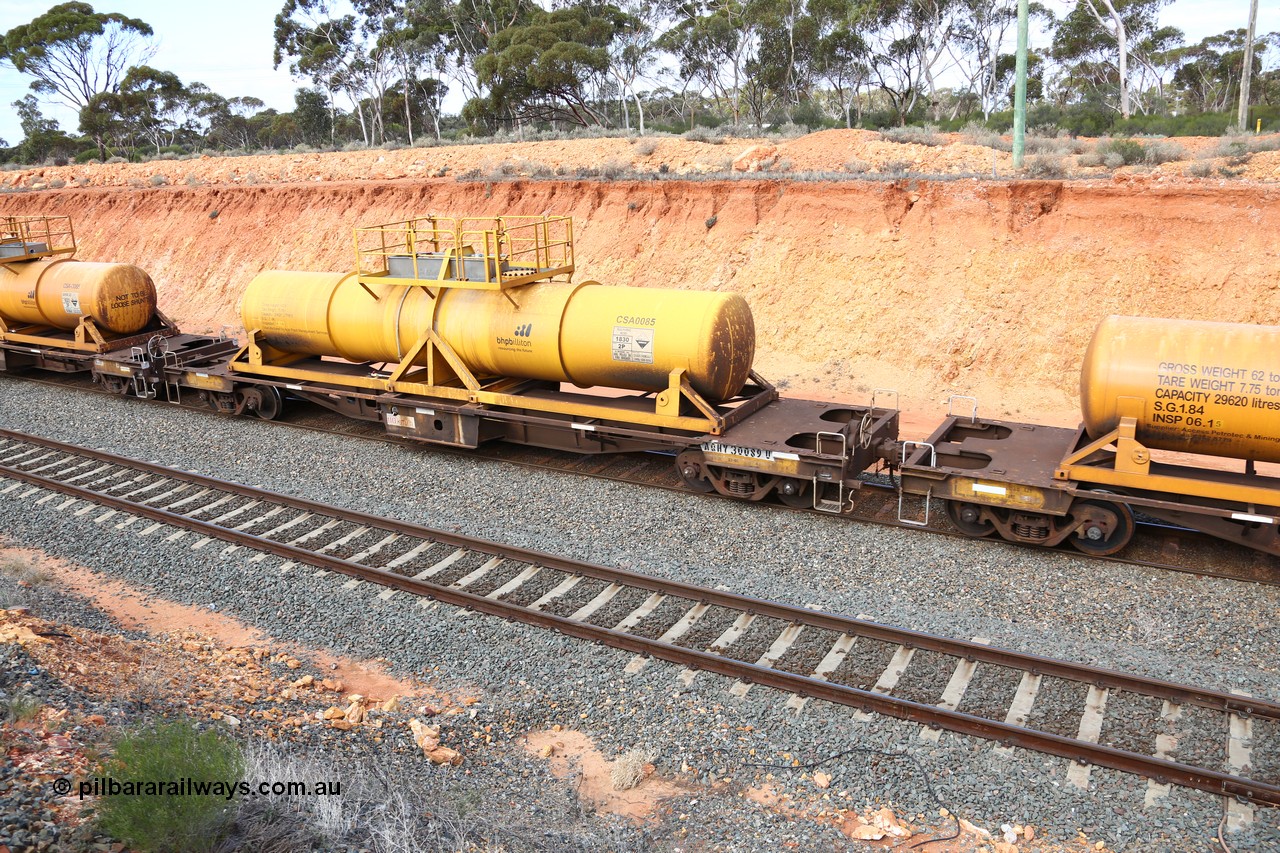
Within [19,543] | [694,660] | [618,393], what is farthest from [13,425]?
[694,660]

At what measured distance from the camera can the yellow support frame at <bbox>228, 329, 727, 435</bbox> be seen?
40.1 feet

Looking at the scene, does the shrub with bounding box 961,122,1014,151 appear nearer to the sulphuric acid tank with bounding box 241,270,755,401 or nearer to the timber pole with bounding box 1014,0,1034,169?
the timber pole with bounding box 1014,0,1034,169

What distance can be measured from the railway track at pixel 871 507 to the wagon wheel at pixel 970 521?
0.11 m

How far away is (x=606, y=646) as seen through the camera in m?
8.86

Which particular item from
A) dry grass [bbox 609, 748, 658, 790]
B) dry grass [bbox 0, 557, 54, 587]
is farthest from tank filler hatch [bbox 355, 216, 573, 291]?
dry grass [bbox 609, 748, 658, 790]

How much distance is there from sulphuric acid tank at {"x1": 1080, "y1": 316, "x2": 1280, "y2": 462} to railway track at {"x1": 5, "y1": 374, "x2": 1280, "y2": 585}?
121 centimetres

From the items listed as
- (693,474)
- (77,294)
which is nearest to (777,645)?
(693,474)

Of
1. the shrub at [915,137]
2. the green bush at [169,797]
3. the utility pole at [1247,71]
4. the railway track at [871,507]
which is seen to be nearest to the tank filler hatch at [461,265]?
the railway track at [871,507]

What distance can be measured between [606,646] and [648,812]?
2.33 meters

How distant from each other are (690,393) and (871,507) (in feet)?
9.26

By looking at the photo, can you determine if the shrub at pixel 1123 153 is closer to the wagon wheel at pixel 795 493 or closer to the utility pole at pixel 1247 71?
the utility pole at pixel 1247 71

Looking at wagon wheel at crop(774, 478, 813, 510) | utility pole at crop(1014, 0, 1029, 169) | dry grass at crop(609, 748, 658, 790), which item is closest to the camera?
dry grass at crop(609, 748, 658, 790)

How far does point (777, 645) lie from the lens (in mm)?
8758

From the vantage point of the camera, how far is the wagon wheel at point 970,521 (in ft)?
35.6
